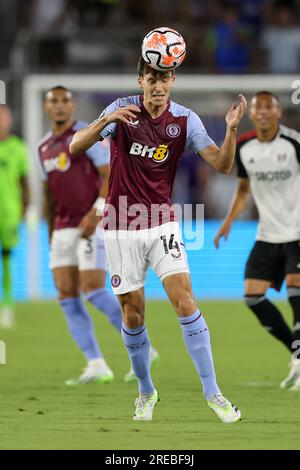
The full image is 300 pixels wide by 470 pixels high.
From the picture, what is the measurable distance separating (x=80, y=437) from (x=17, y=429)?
0.59 meters

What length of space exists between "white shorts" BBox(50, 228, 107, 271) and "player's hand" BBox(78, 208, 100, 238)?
2.8 inches

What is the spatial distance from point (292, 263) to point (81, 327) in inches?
77.6

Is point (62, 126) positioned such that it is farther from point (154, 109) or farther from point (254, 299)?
point (154, 109)

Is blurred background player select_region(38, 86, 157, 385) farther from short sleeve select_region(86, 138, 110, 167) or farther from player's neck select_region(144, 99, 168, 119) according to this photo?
player's neck select_region(144, 99, 168, 119)

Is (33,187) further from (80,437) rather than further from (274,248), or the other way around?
(80,437)

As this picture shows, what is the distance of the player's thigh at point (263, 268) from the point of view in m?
10.8

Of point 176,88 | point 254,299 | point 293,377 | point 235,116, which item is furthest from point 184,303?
point 176,88

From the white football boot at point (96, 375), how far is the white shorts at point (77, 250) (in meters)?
0.83

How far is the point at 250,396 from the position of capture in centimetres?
984

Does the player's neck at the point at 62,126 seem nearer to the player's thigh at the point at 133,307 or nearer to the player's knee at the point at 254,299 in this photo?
the player's knee at the point at 254,299

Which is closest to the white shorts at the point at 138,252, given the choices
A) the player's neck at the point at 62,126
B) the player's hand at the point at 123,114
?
Result: the player's hand at the point at 123,114

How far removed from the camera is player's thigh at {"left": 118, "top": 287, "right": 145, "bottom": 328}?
8.41 m

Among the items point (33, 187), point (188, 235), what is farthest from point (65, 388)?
point (33, 187)

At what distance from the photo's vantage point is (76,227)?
11.3 metres
